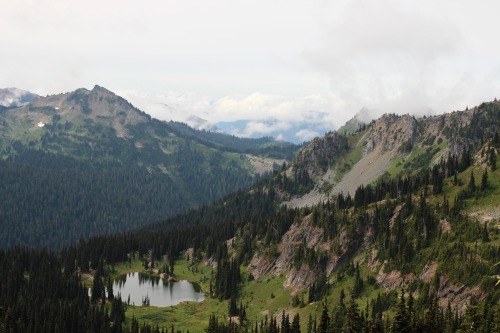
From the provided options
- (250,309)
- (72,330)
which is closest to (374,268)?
(250,309)

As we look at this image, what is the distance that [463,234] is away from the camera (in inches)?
6339

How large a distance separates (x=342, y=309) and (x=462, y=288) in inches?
1561

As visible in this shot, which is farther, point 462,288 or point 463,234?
point 463,234

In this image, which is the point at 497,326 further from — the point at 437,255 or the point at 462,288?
the point at 437,255

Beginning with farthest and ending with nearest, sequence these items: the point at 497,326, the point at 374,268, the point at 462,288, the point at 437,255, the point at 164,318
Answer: the point at 164,318
the point at 374,268
the point at 437,255
the point at 462,288
the point at 497,326

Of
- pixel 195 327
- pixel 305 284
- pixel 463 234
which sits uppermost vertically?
pixel 463 234

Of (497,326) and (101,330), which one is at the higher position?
(497,326)

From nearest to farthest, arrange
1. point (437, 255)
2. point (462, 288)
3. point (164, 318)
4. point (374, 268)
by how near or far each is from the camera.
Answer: point (462, 288) → point (437, 255) → point (374, 268) → point (164, 318)

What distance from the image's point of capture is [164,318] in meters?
190

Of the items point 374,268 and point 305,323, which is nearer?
point 305,323

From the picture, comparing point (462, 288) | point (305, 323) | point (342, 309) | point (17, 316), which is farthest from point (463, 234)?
point (17, 316)

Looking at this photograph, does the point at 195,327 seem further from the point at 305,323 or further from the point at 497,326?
the point at 497,326

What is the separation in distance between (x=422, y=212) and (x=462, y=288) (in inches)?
1703

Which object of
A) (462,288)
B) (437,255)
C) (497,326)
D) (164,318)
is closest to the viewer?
(497,326)
